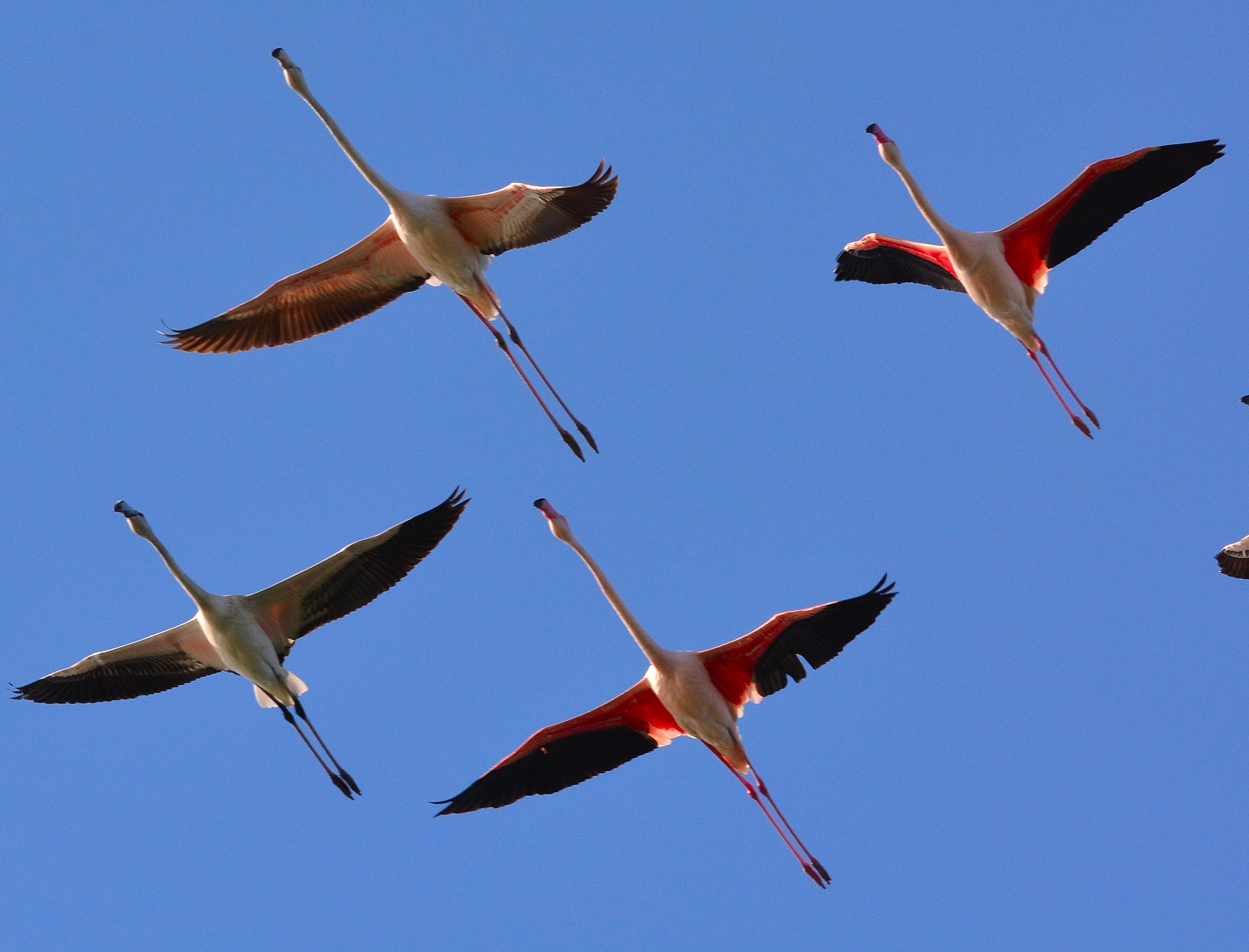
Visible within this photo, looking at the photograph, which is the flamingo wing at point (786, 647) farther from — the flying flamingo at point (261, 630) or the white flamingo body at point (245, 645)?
the white flamingo body at point (245, 645)

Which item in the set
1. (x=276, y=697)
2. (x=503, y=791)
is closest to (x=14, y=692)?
(x=276, y=697)

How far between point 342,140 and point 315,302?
2.42 meters

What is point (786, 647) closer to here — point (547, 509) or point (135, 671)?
point (547, 509)

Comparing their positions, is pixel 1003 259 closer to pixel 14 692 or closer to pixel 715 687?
pixel 715 687

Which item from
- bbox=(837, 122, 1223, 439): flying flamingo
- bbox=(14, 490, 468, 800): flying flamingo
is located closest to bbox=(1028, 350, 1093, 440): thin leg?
bbox=(837, 122, 1223, 439): flying flamingo

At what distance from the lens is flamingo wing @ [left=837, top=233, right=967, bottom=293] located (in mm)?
18516

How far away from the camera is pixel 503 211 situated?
53.7 ft

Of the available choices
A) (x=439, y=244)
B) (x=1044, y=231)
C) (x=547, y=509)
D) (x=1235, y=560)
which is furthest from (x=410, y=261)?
(x=1235, y=560)

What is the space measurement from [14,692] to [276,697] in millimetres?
3106

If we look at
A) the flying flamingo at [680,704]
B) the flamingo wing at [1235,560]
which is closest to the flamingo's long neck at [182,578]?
the flying flamingo at [680,704]

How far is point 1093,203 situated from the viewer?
17156 mm

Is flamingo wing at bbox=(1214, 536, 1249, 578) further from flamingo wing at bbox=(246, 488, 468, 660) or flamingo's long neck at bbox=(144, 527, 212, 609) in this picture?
flamingo's long neck at bbox=(144, 527, 212, 609)

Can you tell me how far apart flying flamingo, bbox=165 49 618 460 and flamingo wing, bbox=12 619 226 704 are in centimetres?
390

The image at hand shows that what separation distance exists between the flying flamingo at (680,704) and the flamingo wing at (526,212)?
10.7 ft
